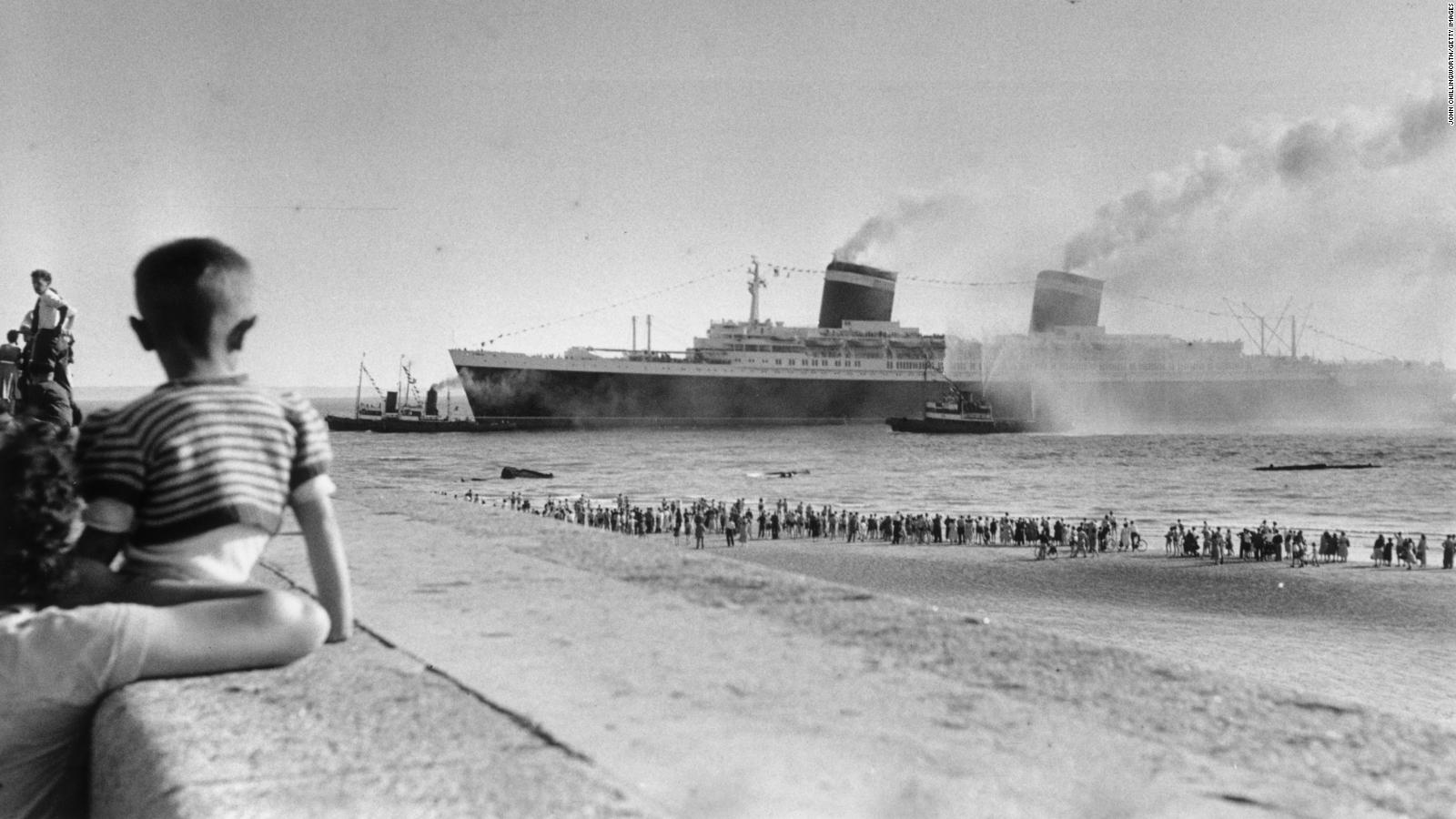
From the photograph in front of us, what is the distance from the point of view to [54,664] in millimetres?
1490

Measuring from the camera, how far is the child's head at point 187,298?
1655mm

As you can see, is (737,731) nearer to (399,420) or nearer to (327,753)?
(327,753)

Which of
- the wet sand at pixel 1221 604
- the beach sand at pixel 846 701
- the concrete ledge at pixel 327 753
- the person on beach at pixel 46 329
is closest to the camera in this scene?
the concrete ledge at pixel 327 753

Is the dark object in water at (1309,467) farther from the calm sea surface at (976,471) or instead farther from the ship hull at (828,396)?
the ship hull at (828,396)

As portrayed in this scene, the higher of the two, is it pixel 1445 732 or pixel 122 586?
pixel 122 586

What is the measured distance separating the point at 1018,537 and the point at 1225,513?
29.7ft

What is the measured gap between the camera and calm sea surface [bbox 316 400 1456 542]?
26266mm

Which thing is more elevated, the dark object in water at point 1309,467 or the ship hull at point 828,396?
the ship hull at point 828,396

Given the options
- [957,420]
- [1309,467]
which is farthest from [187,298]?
[957,420]

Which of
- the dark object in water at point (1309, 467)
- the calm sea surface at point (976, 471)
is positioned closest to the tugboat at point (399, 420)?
the calm sea surface at point (976, 471)

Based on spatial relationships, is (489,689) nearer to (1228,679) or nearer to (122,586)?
(122,586)

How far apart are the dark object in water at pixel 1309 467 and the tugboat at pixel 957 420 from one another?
16.1 meters

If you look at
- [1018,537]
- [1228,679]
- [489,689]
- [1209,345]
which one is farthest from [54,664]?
[1209,345]

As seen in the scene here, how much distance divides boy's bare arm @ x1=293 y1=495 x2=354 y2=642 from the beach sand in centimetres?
13
